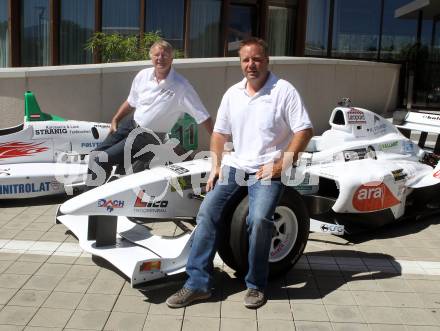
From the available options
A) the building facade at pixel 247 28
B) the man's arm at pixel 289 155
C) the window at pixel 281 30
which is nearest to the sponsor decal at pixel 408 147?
the man's arm at pixel 289 155

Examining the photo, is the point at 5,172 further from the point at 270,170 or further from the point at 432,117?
the point at 432,117

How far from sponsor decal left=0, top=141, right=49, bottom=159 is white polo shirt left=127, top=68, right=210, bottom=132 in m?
1.54

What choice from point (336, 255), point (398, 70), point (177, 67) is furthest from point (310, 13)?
point (336, 255)

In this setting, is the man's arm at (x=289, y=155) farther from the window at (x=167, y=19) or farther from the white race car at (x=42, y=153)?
the window at (x=167, y=19)

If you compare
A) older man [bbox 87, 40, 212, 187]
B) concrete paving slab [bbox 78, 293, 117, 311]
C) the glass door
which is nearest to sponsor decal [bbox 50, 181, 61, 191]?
older man [bbox 87, 40, 212, 187]

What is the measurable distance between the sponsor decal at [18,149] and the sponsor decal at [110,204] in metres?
2.74

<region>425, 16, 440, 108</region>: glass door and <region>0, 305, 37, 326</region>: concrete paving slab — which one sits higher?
<region>425, 16, 440, 108</region>: glass door

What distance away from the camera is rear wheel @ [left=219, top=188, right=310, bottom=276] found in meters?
4.17

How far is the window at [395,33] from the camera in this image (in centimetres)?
1617

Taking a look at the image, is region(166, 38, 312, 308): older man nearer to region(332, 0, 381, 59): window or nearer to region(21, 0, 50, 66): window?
region(21, 0, 50, 66): window

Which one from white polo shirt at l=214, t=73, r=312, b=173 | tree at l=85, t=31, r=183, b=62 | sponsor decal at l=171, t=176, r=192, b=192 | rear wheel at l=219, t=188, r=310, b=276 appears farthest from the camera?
tree at l=85, t=31, r=183, b=62

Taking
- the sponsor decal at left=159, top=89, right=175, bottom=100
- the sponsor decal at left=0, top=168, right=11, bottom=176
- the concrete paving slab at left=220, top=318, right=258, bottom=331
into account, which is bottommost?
the concrete paving slab at left=220, top=318, right=258, bottom=331

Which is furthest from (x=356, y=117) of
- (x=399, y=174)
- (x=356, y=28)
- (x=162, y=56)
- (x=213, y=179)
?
(x=356, y=28)

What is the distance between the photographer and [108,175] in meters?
5.93
